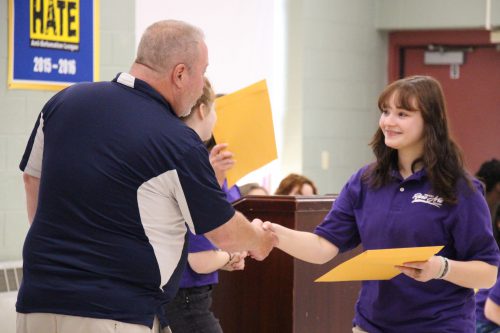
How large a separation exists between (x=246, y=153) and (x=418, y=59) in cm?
494

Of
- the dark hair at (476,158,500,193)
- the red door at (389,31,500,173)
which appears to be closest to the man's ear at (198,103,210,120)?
the dark hair at (476,158,500,193)

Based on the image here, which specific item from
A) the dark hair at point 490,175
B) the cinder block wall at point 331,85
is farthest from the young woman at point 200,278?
the cinder block wall at point 331,85

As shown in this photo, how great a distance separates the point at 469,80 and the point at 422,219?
532 cm

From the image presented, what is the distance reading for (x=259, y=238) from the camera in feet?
8.52

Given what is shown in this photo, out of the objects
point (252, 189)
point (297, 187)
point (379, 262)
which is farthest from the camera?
point (252, 189)

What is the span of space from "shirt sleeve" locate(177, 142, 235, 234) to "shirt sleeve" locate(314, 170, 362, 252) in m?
0.66

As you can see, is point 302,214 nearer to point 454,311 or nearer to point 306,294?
point 306,294

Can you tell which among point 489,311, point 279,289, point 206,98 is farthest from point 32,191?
point 489,311

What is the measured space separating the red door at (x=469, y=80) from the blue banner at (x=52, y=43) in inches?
149

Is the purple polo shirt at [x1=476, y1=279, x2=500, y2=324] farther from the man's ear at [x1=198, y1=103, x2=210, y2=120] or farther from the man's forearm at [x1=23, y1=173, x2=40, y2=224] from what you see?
the man's forearm at [x1=23, y1=173, x2=40, y2=224]

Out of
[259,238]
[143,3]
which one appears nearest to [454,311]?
[259,238]

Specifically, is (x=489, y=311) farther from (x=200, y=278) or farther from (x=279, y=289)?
(x=200, y=278)

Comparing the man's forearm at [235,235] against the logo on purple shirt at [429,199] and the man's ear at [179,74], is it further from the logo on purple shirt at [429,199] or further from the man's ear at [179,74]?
the logo on purple shirt at [429,199]

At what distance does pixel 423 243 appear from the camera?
8.84ft
